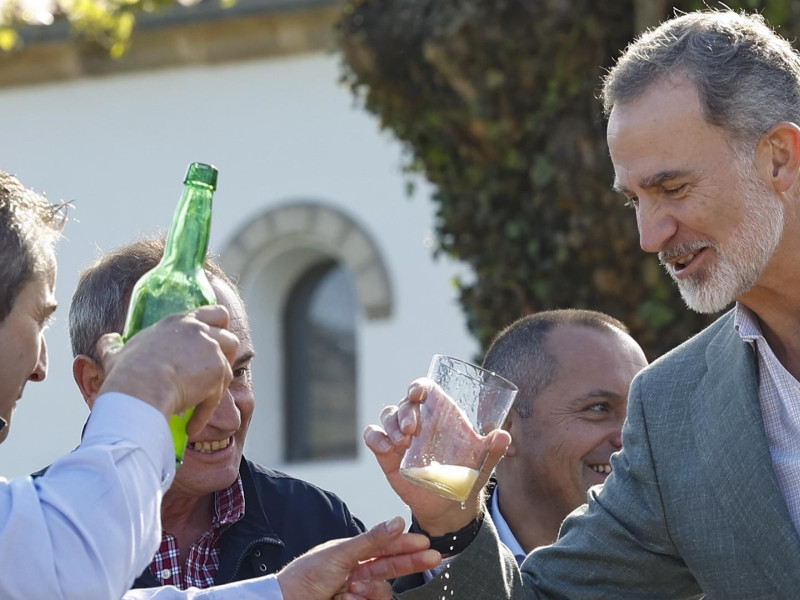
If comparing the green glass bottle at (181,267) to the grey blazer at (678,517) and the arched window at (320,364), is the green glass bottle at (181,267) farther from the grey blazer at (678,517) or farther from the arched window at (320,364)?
the arched window at (320,364)

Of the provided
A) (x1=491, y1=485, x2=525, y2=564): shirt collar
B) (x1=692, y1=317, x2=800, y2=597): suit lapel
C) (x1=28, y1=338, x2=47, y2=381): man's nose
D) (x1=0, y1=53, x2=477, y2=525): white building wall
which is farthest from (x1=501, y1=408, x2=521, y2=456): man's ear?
(x1=0, y1=53, x2=477, y2=525): white building wall

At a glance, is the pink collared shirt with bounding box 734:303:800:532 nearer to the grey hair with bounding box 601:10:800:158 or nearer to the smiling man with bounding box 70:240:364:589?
the grey hair with bounding box 601:10:800:158

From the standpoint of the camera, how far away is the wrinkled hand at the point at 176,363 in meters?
2.26

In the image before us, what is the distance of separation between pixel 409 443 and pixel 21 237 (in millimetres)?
870

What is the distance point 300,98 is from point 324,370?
8.06 ft

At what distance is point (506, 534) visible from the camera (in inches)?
162

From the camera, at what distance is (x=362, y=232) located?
12273 millimetres

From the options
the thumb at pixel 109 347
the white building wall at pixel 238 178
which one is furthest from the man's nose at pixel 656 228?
the white building wall at pixel 238 178

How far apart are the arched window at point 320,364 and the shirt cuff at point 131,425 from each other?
417 inches

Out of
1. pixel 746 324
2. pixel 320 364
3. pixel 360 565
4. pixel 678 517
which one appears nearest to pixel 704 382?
pixel 746 324

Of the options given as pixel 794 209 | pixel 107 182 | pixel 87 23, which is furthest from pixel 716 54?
pixel 107 182

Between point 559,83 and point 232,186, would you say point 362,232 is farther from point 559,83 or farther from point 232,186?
point 559,83

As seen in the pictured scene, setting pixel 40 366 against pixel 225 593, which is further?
pixel 225 593

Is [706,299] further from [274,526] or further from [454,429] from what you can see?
[274,526]
